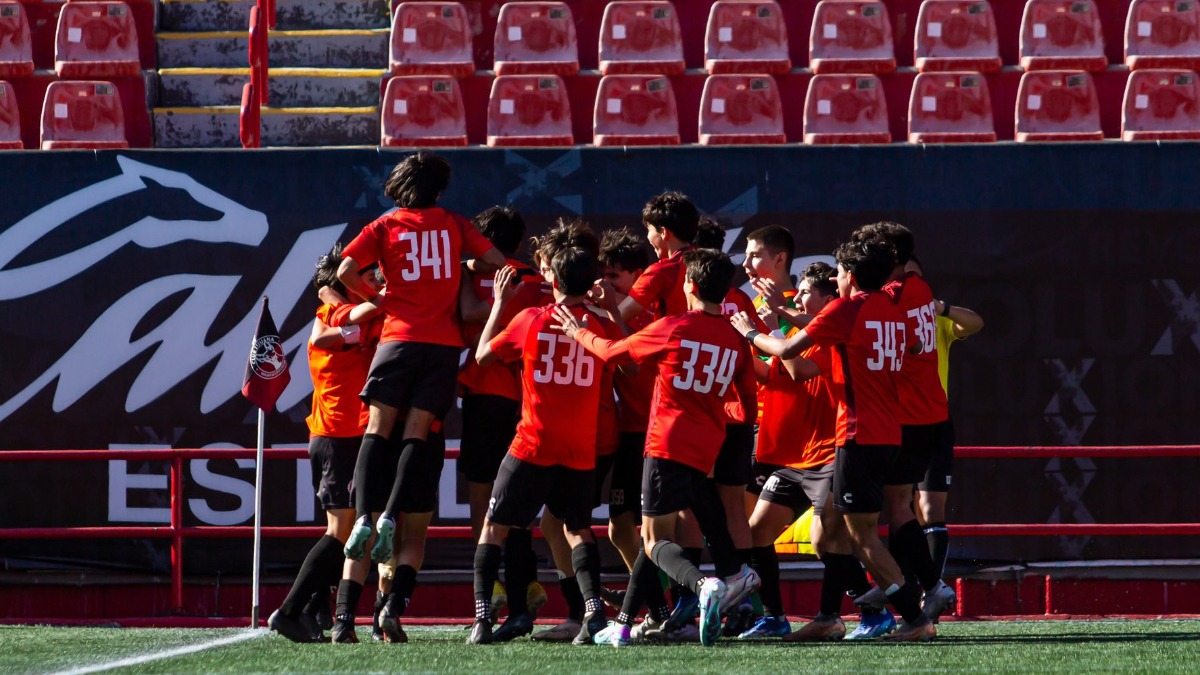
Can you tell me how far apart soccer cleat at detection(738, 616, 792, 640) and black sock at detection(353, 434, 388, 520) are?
1.74 metres

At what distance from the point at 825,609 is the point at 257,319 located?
3.66 metres

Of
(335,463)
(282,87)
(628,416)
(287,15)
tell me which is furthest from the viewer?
(287,15)

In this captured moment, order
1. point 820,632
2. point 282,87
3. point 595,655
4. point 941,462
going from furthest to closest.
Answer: point 282,87
point 941,462
point 820,632
point 595,655

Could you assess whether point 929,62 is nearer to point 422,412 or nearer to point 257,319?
point 257,319

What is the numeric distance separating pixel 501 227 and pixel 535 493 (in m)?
1.29

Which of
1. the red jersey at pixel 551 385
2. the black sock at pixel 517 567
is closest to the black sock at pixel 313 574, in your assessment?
the black sock at pixel 517 567

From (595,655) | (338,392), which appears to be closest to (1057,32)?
(338,392)

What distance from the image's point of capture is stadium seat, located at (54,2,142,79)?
11.7 metres

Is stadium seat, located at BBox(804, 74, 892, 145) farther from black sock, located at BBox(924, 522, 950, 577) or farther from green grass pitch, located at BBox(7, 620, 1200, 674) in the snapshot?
green grass pitch, located at BBox(7, 620, 1200, 674)

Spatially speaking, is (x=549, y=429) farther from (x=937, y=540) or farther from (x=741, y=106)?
(x=741, y=106)

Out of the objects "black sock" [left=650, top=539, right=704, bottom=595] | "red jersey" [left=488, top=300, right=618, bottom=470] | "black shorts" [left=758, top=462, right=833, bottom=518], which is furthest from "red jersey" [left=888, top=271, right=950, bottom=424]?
"red jersey" [left=488, top=300, right=618, bottom=470]

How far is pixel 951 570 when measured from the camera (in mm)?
8648

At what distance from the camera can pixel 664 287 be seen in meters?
6.73

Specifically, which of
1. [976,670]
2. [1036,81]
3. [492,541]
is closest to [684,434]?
[492,541]
